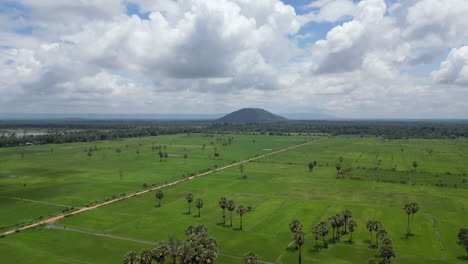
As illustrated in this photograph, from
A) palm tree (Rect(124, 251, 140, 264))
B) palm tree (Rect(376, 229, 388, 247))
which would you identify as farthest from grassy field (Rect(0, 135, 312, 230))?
palm tree (Rect(376, 229, 388, 247))

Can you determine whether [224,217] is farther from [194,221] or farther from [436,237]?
[436,237]

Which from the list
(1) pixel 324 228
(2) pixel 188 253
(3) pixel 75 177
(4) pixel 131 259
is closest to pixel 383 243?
(1) pixel 324 228

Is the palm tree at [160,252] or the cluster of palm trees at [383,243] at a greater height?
the palm tree at [160,252]

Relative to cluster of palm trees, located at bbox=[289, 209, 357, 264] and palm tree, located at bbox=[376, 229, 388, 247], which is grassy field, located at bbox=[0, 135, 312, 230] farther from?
palm tree, located at bbox=[376, 229, 388, 247]

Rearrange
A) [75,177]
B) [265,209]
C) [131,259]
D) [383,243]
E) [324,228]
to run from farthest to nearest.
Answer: [75,177] < [265,209] < [324,228] < [383,243] < [131,259]

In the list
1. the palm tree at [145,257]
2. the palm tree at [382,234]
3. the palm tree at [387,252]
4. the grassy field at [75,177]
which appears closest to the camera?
the palm tree at [145,257]

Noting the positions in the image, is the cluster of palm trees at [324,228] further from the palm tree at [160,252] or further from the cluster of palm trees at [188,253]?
the palm tree at [160,252]

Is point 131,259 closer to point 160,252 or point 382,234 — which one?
point 160,252

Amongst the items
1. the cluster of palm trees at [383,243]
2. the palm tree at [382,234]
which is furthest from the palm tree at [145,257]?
the palm tree at [382,234]

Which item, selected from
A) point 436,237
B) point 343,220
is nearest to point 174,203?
point 343,220
